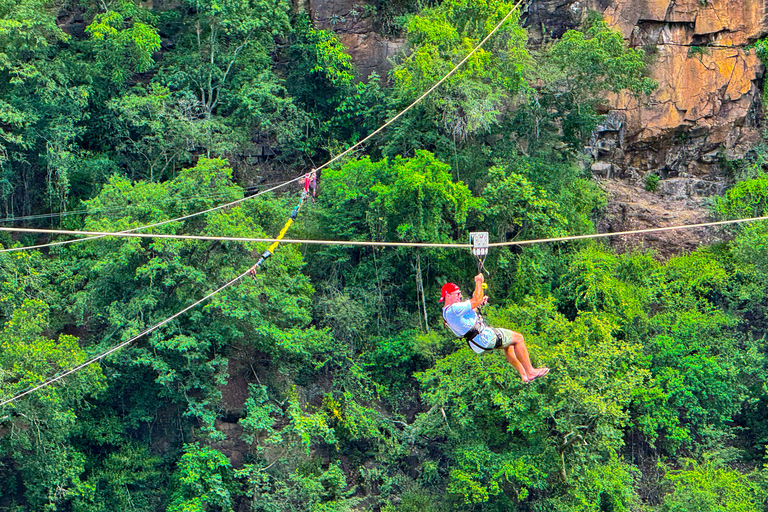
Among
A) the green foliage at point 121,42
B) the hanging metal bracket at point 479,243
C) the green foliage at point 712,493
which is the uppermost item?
the green foliage at point 121,42

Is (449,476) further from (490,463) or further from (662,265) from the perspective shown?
(662,265)

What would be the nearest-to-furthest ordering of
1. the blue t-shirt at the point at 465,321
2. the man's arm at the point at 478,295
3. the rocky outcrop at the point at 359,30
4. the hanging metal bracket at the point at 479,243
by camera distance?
the man's arm at the point at 478,295 < the hanging metal bracket at the point at 479,243 < the blue t-shirt at the point at 465,321 < the rocky outcrop at the point at 359,30

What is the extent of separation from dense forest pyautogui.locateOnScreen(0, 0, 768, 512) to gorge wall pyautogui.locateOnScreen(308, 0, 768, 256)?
3.50 ft

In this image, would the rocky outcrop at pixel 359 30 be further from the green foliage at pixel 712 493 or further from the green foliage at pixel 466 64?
the green foliage at pixel 712 493

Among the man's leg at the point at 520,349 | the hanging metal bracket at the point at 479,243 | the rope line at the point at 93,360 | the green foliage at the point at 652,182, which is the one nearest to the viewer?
the hanging metal bracket at the point at 479,243

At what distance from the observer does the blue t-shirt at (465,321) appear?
10.8m

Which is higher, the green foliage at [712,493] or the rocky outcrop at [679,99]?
the rocky outcrop at [679,99]

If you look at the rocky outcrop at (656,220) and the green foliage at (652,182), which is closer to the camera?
the rocky outcrop at (656,220)

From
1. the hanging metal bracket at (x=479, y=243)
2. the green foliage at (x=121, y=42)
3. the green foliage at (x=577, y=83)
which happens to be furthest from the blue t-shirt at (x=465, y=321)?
the green foliage at (x=121, y=42)

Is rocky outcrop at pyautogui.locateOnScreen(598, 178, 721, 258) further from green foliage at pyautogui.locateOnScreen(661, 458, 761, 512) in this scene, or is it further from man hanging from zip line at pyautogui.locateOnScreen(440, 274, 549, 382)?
man hanging from zip line at pyautogui.locateOnScreen(440, 274, 549, 382)

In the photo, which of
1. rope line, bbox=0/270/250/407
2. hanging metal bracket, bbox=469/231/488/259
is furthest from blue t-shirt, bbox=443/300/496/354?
rope line, bbox=0/270/250/407

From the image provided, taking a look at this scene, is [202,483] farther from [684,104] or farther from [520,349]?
[684,104]

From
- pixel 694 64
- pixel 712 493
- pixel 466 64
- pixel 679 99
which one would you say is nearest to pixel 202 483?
pixel 712 493

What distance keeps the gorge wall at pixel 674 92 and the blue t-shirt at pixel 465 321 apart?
11.3 meters
